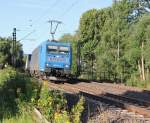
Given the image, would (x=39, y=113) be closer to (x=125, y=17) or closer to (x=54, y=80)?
(x=54, y=80)

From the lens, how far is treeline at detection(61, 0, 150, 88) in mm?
58406

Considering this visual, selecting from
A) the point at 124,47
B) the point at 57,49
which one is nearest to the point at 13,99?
A: the point at 57,49

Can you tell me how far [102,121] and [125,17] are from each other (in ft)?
211

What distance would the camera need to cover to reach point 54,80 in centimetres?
4269

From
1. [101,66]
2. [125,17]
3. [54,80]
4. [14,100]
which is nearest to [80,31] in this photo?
[125,17]

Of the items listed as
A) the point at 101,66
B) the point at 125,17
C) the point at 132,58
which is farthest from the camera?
the point at 125,17

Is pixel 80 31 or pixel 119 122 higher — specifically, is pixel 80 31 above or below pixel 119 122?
above

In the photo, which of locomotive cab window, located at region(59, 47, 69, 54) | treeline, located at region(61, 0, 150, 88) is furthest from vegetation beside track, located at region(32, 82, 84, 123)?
treeline, located at region(61, 0, 150, 88)

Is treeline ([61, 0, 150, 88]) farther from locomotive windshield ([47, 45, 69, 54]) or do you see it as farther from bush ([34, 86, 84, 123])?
bush ([34, 86, 84, 123])

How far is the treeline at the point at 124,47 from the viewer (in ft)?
192

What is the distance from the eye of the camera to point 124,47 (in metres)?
71.8

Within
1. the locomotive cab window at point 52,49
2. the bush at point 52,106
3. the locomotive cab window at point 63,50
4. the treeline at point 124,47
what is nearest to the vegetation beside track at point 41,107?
the bush at point 52,106

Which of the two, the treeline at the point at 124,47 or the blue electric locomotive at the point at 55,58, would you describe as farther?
the treeline at the point at 124,47

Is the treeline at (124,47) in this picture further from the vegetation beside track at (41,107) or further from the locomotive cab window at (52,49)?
the vegetation beside track at (41,107)
